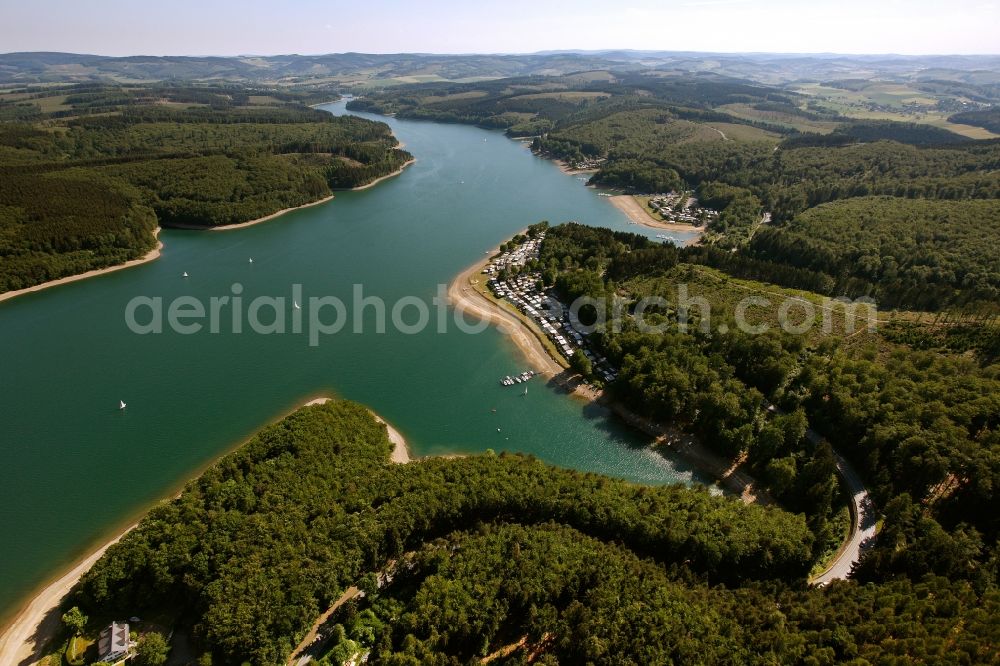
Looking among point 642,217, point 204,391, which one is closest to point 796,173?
point 642,217

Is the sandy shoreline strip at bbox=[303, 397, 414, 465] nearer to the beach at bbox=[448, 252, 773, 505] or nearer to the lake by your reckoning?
the lake

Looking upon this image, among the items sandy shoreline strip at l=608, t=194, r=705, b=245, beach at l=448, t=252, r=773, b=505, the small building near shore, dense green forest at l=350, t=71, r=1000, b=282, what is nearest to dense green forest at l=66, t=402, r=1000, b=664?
the small building near shore

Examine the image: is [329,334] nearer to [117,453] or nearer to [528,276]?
[117,453]

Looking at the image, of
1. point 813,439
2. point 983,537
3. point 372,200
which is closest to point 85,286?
point 372,200

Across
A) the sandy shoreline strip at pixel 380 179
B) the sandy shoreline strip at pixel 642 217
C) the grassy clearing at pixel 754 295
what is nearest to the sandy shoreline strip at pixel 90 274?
the sandy shoreline strip at pixel 380 179

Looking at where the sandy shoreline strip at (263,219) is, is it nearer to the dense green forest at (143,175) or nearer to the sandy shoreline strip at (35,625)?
the dense green forest at (143,175)

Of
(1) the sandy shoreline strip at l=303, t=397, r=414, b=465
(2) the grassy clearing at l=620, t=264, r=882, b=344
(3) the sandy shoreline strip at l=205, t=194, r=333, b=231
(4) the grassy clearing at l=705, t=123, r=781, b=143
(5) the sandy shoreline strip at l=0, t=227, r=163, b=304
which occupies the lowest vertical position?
(1) the sandy shoreline strip at l=303, t=397, r=414, b=465
